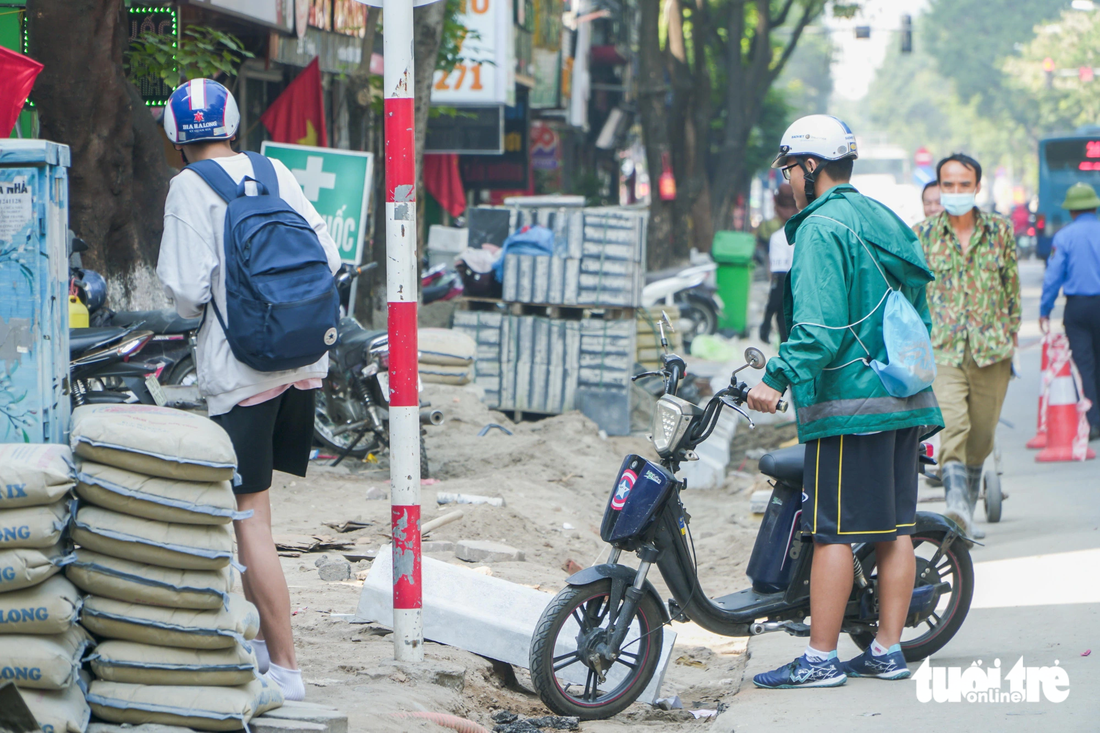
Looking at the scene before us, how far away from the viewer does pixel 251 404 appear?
3.50 m

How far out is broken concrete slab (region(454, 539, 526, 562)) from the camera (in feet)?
18.7

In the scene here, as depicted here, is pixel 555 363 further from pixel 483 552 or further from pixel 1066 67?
pixel 1066 67

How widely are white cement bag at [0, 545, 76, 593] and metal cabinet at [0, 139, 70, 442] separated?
1.20 ft

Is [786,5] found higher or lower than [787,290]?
higher

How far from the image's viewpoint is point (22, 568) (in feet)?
9.27

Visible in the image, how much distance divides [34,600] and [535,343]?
24.8ft

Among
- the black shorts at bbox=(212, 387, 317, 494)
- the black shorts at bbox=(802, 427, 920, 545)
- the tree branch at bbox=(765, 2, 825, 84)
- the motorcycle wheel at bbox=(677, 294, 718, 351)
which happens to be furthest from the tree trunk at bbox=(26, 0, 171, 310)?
the tree branch at bbox=(765, 2, 825, 84)

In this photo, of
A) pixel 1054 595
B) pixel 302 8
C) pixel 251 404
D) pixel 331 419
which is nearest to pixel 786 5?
pixel 302 8

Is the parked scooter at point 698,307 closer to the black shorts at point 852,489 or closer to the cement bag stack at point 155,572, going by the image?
the black shorts at point 852,489

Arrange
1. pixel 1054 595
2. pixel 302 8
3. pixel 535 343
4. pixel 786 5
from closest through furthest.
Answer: pixel 1054 595 < pixel 535 343 < pixel 302 8 < pixel 786 5

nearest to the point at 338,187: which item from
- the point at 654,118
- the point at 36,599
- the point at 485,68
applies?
the point at 36,599

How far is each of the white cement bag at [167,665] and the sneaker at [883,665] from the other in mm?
2206

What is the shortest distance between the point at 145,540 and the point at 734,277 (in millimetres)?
17307

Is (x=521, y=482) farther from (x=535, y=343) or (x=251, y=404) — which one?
(x=251, y=404)
